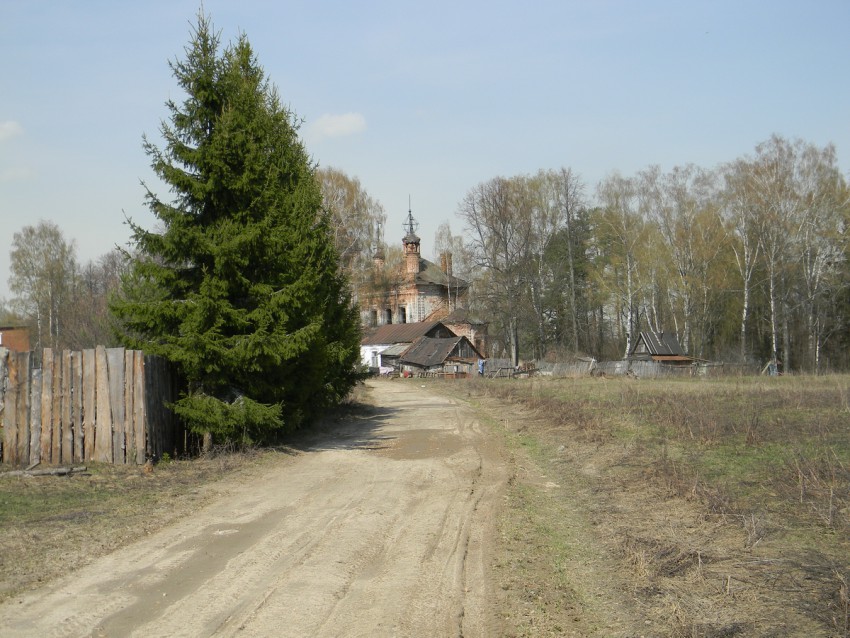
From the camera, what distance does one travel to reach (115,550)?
777 centimetres

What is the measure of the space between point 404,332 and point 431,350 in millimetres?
6917

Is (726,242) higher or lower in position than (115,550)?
higher

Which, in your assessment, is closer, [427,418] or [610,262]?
[427,418]

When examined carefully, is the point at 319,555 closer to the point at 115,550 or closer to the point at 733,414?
the point at 115,550

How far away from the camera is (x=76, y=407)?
12555mm

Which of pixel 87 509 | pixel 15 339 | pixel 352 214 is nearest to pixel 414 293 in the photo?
pixel 352 214

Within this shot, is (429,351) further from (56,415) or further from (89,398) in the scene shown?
(56,415)

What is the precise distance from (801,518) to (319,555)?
545 centimetres

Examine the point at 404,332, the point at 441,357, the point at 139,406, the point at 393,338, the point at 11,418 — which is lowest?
the point at 11,418

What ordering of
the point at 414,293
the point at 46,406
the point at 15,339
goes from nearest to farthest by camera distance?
the point at 46,406, the point at 15,339, the point at 414,293

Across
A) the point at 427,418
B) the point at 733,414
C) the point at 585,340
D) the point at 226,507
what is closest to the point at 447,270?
the point at 585,340

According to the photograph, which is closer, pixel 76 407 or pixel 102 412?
pixel 76 407

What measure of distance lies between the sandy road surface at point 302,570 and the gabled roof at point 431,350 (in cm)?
4750

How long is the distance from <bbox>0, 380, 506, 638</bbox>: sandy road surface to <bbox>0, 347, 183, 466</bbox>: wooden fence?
2573 mm
